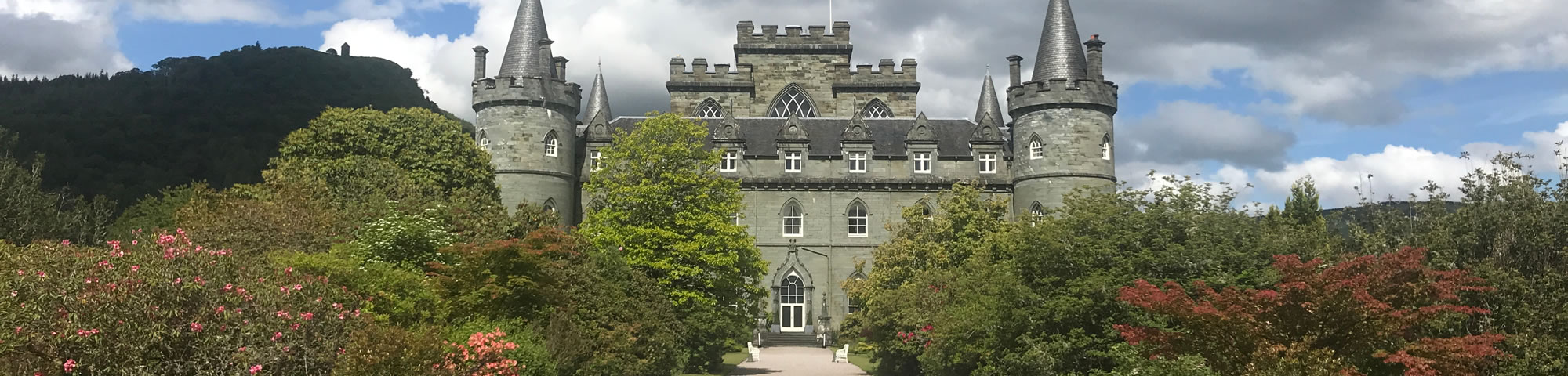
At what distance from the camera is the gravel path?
31.3 metres

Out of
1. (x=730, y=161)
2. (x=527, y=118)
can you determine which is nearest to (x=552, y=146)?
(x=527, y=118)

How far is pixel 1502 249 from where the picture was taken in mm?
15914

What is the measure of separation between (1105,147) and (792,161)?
1218cm

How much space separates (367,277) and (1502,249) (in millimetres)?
16390

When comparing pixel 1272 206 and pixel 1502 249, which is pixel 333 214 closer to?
pixel 1502 249

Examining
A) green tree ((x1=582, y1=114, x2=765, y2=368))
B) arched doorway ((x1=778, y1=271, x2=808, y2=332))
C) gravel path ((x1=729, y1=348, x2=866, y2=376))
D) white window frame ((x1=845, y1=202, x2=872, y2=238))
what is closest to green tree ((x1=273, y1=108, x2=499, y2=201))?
green tree ((x1=582, y1=114, x2=765, y2=368))

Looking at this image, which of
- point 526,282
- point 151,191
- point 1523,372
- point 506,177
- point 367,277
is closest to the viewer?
point 1523,372

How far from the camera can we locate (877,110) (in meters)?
55.1

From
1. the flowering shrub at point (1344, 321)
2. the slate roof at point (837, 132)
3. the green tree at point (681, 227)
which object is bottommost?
the flowering shrub at point (1344, 321)

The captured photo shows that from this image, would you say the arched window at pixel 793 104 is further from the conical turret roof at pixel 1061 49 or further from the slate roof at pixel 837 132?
the conical turret roof at pixel 1061 49

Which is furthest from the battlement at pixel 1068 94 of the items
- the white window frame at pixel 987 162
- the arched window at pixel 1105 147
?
the white window frame at pixel 987 162

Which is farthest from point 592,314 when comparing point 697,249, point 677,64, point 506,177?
point 677,64

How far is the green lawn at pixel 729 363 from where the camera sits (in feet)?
104

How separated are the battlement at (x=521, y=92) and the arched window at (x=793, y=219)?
31.5 ft
